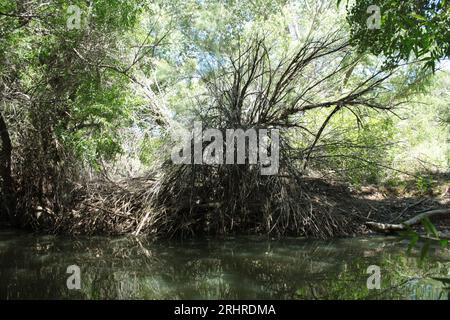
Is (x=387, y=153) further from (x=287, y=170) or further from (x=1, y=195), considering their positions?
(x=1, y=195)

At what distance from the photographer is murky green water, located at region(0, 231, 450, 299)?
3.96 metres

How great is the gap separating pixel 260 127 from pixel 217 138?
0.68 metres

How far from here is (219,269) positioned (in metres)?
Answer: 4.91

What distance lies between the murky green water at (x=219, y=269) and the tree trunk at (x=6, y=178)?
1334 mm

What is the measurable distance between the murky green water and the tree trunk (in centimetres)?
133

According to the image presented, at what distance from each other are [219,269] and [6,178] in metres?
4.64

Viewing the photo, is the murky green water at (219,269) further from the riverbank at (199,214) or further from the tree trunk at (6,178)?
the tree trunk at (6,178)

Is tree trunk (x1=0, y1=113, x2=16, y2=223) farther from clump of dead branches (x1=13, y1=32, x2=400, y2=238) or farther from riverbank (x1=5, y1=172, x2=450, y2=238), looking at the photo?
clump of dead branches (x1=13, y1=32, x2=400, y2=238)

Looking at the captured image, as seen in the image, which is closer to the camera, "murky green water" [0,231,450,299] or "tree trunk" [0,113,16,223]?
"murky green water" [0,231,450,299]

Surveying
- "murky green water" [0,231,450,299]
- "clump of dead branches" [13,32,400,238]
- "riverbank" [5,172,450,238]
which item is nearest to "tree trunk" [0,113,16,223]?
"riverbank" [5,172,450,238]

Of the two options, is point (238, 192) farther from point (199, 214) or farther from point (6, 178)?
point (6, 178)

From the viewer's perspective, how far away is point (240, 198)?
685cm

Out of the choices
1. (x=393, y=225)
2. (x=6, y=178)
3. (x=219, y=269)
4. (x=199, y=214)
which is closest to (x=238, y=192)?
(x=199, y=214)

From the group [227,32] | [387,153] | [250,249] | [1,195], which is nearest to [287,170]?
[250,249]
